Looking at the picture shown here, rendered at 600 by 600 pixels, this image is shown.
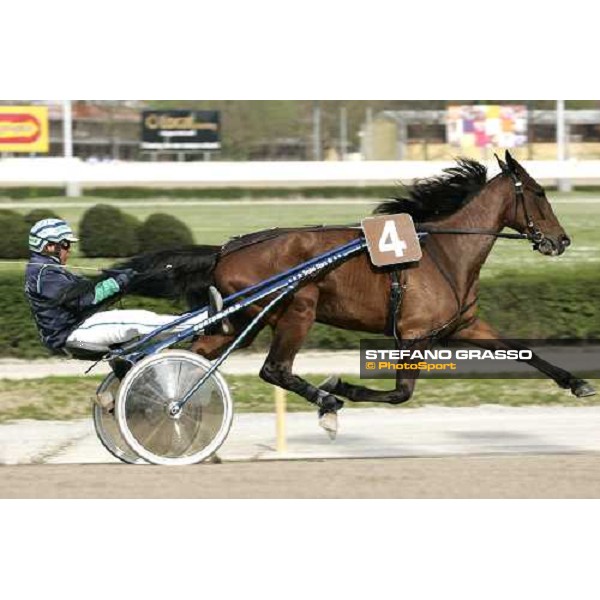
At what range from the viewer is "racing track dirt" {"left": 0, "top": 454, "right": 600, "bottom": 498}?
6250mm

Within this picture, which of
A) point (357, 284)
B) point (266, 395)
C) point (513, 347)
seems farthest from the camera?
point (266, 395)

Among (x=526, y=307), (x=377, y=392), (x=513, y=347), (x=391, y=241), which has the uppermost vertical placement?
(x=391, y=241)

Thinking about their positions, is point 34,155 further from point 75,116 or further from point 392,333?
point 392,333

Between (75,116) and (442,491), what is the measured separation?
7.95m

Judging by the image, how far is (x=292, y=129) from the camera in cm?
1313

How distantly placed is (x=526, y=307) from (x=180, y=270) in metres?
5.32

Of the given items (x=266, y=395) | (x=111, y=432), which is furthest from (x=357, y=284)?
(x=266, y=395)

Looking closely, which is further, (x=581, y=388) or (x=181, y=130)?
(x=181, y=130)

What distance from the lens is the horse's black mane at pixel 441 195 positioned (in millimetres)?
8047

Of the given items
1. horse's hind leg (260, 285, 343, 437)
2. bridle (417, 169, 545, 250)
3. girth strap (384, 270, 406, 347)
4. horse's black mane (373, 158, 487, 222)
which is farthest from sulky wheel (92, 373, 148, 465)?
bridle (417, 169, 545, 250)

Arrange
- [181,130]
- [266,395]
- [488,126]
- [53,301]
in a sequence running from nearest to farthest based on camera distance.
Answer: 1. [53,301]
2. [266,395]
3. [488,126]
4. [181,130]

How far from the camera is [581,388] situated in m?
7.66

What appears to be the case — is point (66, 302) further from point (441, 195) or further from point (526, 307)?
point (526, 307)

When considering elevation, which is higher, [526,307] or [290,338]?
[290,338]
